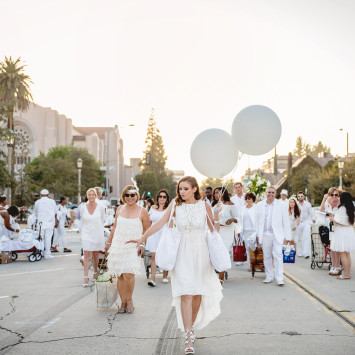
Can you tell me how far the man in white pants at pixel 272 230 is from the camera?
32.5 feet

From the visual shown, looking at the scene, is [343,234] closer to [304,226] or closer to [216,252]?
[304,226]

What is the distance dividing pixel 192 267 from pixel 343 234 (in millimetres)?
6465

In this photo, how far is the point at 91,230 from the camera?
980cm

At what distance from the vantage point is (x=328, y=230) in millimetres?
12242

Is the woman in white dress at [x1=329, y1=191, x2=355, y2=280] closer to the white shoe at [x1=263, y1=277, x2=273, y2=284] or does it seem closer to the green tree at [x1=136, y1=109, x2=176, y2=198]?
the white shoe at [x1=263, y1=277, x2=273, y2=284]

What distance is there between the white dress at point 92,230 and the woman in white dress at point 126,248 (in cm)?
218

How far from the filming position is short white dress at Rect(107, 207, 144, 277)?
Answer: 723 centimetres

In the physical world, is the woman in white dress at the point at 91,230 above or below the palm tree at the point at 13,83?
below

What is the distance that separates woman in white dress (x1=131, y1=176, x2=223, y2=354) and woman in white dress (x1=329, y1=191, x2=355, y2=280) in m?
6.01

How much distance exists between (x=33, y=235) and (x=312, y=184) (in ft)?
172

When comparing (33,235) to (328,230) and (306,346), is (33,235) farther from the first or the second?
(306,346)

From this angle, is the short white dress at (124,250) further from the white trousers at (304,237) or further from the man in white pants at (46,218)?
the white trousers at (304,237)

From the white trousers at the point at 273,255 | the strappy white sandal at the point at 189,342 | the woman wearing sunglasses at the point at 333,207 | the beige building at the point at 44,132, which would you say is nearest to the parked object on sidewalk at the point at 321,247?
the woman wearing sunglasses at the point at 333,207

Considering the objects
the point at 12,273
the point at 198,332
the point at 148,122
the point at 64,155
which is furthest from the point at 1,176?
the point at 148,122
